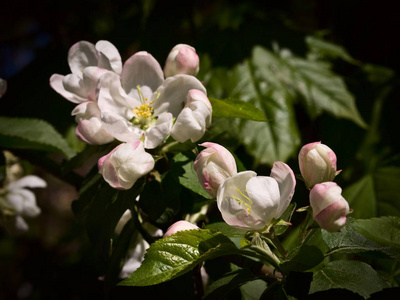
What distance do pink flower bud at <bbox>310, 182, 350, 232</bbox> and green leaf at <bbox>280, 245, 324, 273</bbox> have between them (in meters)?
0.04

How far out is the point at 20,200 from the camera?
1167mm

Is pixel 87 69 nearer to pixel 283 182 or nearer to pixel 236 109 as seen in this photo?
pixel 236 109

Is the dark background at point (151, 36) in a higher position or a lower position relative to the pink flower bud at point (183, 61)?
lower

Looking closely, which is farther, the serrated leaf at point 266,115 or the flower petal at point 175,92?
the serrated leaf at point 266,115

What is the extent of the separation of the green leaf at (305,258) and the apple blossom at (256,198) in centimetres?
7

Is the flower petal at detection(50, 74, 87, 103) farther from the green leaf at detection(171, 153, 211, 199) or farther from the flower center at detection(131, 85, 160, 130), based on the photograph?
the green leaf at detection(171, 153, 211, 199)

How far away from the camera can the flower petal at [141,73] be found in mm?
813

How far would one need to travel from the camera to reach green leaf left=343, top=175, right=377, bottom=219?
133 cm

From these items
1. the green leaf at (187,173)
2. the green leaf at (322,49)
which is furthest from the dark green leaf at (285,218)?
the green leaf at (322,49)

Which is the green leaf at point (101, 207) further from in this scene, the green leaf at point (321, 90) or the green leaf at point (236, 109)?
the green leaf at point (321, 90)

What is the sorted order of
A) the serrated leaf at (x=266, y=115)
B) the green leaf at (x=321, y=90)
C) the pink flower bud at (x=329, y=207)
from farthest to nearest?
the green leaf at (x=321, y=90) < the serrated leaf at (x=266, y=115) < the pink flower bud at (x=329, y=207)

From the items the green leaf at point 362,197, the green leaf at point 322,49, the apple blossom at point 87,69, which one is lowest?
the green leaf at point 362,197

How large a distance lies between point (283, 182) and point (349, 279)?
0.18 m

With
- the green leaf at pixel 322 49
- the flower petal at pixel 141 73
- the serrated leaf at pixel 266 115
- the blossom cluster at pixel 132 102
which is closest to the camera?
the blossom cluster at pixel 132 102
